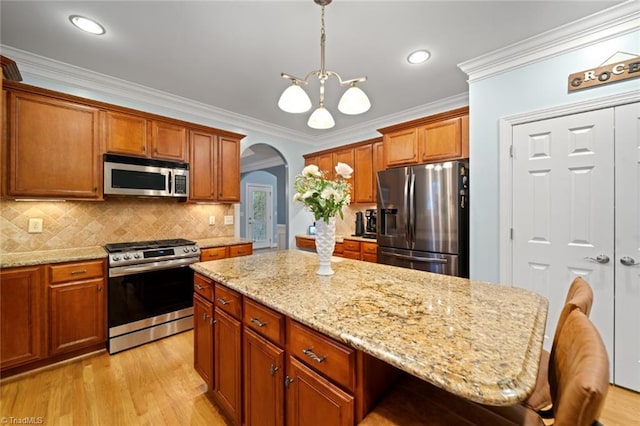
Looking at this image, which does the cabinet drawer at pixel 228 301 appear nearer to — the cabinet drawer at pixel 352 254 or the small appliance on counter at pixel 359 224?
the cabinet drawer at pixel 352 254

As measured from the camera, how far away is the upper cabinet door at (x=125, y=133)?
8.98 ft

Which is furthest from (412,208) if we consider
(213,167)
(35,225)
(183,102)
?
(35,225)

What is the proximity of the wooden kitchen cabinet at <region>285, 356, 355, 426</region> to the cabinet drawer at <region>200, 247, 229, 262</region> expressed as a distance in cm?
226

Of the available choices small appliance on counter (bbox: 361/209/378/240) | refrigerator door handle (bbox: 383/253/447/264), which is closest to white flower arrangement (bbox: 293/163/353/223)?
refrigerator door handle (bbox: 383/253/447/264)

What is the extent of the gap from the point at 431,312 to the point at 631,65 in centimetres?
240

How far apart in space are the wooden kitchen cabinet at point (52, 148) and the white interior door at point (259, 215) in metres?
5.38

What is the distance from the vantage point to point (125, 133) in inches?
112

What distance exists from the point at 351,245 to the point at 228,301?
2.48 m

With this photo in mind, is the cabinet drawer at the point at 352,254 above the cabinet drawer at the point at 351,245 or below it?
below

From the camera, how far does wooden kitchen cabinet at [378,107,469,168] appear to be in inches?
113

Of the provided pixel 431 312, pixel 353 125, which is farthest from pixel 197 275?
pixel 353 125
